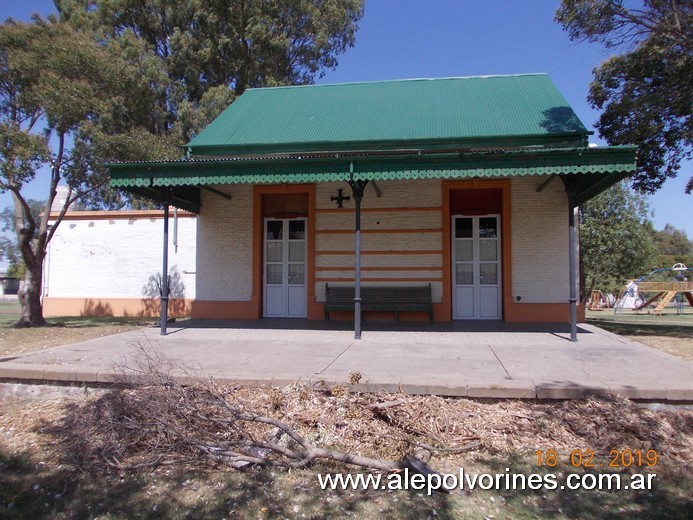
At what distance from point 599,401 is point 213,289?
32.9 feet

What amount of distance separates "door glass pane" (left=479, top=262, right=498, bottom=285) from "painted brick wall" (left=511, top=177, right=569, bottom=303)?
0.51 metres

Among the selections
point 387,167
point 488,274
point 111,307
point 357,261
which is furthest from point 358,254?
point 111,307

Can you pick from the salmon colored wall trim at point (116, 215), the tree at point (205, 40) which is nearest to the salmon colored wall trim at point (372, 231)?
the salmon colored wall trim at point (116, 215)

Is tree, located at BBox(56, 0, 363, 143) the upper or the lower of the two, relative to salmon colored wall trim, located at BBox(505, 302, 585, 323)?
upper

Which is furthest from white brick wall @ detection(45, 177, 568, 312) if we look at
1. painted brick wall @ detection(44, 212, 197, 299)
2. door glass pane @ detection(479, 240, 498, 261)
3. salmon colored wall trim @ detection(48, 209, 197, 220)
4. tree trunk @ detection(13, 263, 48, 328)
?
tree trunk @ detection(13, 263, 48, 328)

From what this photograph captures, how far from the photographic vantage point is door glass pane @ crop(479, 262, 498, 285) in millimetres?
12172

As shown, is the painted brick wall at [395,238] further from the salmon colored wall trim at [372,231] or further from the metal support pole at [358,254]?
the metal support pole at [358,254]

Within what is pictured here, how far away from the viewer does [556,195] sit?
11.7m

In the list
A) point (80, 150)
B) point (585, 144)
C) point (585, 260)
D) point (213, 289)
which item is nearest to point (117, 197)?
point (80, 150)

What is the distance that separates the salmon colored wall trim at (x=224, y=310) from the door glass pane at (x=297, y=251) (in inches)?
62.0

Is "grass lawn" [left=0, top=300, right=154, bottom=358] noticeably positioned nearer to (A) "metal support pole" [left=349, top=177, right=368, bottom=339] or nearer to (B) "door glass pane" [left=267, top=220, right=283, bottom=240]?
(B) "door glass pane" [left=267, top=220, right=283, bottom=240]

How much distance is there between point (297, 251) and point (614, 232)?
70.7 feet

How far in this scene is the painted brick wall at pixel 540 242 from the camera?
1167 centimetres

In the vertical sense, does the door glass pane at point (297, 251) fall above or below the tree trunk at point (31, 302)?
above
